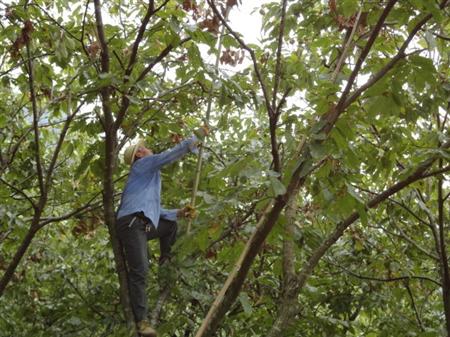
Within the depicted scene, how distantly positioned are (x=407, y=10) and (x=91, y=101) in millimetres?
1987

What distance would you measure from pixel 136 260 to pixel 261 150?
123 cm

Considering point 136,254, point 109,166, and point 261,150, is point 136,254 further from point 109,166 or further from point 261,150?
point 261,150

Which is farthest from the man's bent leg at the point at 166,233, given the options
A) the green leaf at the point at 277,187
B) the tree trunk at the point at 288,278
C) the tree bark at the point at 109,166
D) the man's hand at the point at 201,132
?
the green leaf at the point at 277,187

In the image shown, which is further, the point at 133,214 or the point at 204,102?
the point at 204,102

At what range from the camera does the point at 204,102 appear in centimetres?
412

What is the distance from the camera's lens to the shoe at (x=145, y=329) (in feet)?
10.7

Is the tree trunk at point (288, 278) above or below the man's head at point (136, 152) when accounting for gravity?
below

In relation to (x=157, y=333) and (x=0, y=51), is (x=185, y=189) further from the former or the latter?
(x=0, y=51)

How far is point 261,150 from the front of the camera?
305 centimetres

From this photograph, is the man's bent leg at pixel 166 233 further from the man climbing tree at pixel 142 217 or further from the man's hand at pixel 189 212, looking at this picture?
the man's hand at pixel 189 212

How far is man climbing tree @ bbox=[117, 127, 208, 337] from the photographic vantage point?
11.7ft

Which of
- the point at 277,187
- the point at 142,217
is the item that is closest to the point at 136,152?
the point at 142,217

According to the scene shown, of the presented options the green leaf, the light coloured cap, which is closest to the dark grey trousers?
the light coloured cap

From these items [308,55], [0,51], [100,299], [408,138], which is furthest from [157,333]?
→ [0,51]
